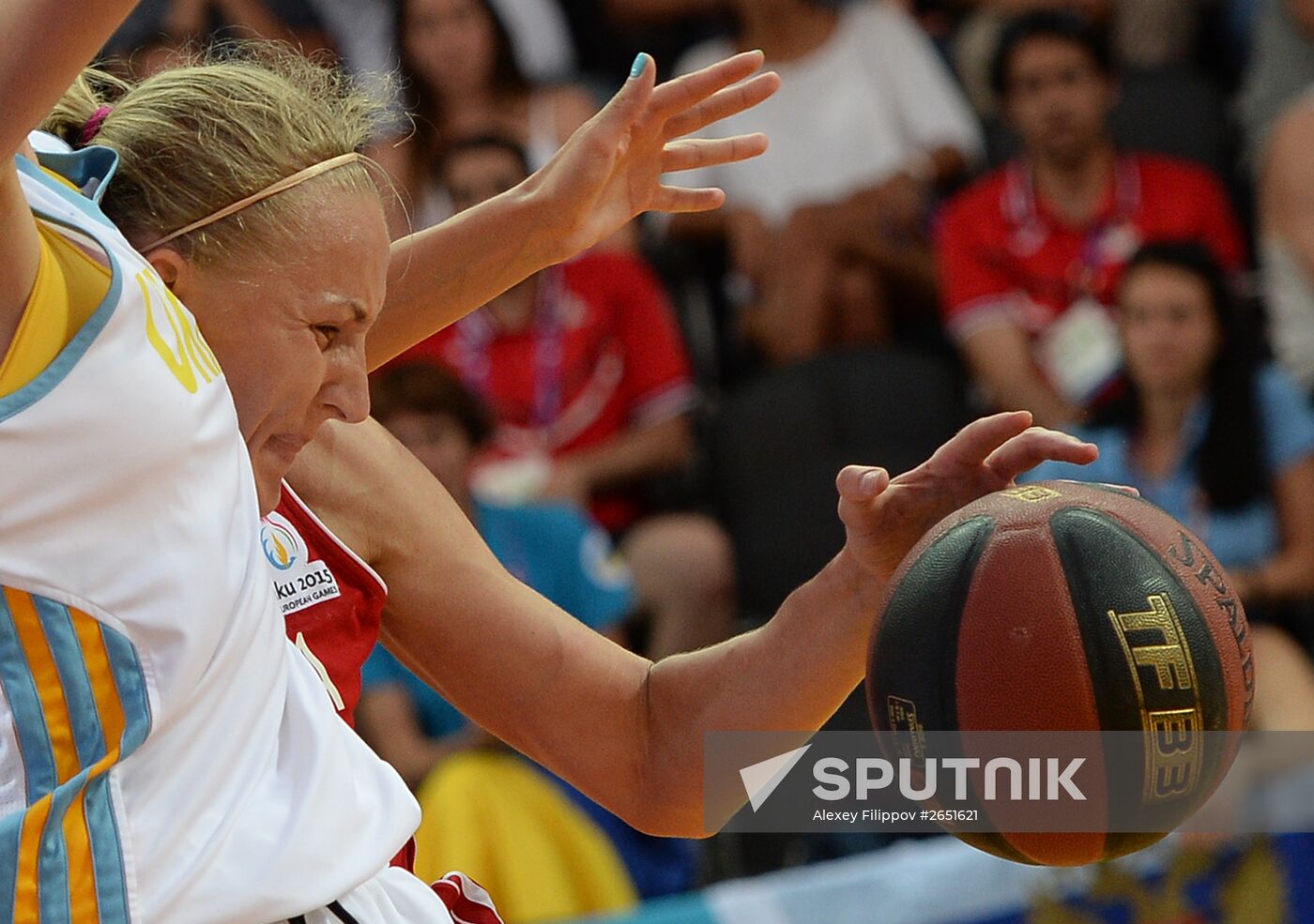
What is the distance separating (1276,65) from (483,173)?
2479mm

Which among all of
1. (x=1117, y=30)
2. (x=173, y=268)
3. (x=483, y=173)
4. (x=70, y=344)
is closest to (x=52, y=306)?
(x=70, y=344)

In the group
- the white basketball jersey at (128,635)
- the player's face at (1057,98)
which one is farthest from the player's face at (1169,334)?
the white basketball jersey at (128,635)

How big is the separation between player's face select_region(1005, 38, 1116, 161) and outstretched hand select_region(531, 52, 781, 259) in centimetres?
331

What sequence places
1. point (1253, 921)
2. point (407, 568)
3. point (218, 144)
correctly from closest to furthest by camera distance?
point (218, 144) < point (407, 568) < point (1253, 921)

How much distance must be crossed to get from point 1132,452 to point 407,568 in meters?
3.06

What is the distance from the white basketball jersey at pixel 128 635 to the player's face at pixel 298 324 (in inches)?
5.4

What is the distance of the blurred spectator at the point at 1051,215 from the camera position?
516 centimetres

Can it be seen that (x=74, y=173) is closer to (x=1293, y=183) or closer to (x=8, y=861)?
(x=8, y=861)

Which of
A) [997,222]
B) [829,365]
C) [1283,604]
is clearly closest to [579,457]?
[829,365]

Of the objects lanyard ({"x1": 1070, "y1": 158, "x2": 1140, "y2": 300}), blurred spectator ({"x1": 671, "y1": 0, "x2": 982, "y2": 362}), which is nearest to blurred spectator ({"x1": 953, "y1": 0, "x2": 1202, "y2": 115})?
blurred spectator ({"x1": 671, "y1": 0, "x2": 982, "y2": 362})

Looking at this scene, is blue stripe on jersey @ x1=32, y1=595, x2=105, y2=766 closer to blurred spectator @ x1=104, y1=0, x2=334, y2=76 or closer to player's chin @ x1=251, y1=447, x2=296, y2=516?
player's chin @ x1=251, y1=447, x2=296, y2=516

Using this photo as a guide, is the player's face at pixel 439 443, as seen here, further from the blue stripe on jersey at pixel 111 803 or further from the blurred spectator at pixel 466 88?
the blue stripe on jersey at pixel 111 803

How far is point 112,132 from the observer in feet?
5.57

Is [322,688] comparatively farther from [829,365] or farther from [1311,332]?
[1311,332]
